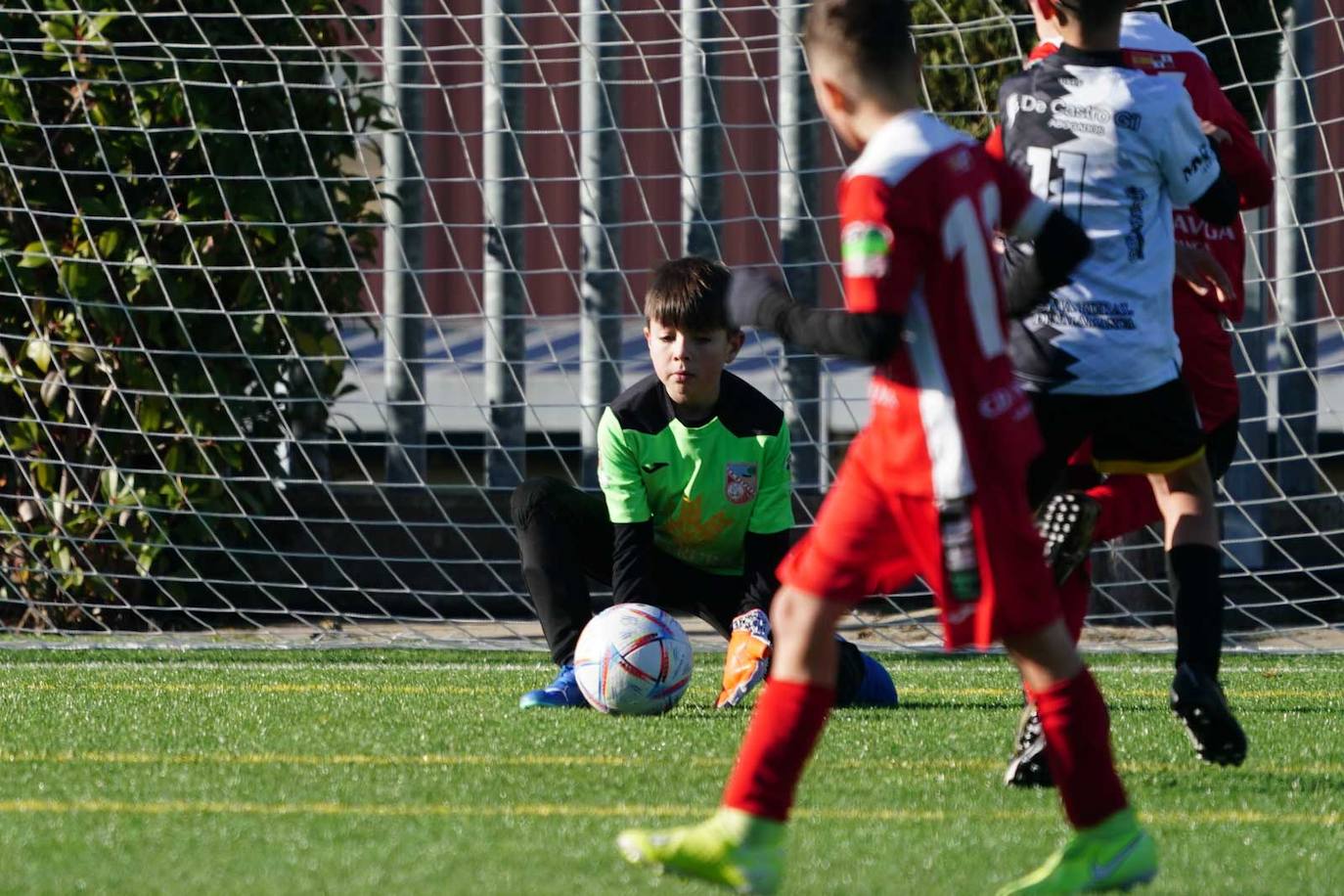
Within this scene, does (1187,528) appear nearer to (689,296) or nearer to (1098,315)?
(1098,315)

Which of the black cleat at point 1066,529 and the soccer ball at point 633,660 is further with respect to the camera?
the soccer ball at point 633,660

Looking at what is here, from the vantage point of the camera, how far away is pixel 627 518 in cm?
450

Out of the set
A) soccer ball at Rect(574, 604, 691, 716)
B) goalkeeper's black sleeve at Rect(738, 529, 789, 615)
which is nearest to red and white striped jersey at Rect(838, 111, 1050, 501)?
soccer ball at Rect(574, 604, 691, 716)

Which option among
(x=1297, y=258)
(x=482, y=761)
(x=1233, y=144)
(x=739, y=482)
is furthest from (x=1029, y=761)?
(x=1297, y=258)

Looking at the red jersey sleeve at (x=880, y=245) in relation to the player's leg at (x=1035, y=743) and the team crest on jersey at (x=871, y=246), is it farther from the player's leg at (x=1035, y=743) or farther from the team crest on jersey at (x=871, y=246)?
the player's leg at (x=1035, y=743)

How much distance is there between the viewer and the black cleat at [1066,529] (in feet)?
10.4

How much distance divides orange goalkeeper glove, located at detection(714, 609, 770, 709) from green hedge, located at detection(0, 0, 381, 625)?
268 cm

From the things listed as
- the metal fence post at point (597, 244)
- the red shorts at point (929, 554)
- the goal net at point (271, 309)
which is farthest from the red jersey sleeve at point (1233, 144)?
the metal fence post at point (597, 244)

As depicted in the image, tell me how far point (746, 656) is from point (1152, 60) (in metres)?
1.62

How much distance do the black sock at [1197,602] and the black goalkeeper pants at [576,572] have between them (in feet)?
3.69

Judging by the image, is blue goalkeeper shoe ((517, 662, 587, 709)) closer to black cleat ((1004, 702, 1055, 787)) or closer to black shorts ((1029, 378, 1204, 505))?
black cleat ((1004, 702, 1055, 787))

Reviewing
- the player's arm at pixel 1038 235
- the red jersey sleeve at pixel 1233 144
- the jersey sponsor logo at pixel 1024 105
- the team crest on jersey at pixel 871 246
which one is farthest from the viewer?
the red jersey sleeve at pixel 1233 144

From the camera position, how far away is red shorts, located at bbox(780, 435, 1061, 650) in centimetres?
253

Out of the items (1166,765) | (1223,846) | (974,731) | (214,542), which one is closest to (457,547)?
(214,542)
